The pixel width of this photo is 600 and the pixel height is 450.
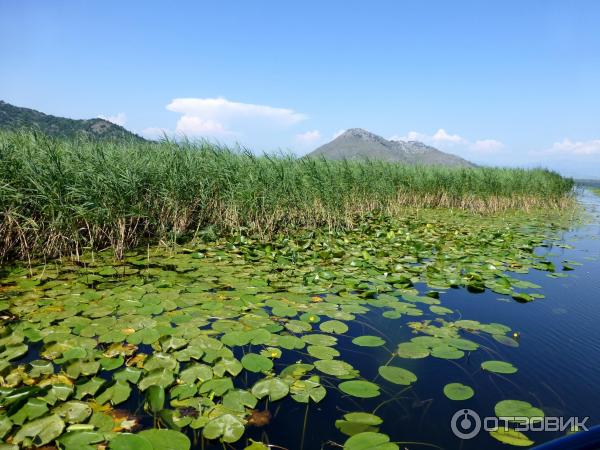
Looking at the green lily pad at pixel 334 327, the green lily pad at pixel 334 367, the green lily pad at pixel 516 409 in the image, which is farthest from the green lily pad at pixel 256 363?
the green lily pad at pixel 516 409

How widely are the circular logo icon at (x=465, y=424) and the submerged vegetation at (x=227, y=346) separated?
109 millimetres

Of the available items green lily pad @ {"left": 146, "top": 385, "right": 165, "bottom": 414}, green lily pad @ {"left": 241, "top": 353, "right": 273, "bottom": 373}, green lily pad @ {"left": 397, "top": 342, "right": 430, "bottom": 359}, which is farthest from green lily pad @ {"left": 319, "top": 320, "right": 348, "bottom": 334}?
green lily pad @ {"left": 146, "top": 385, "right": 165, "bottom": 414}

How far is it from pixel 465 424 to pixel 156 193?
490 cm

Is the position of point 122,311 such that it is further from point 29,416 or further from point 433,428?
point 433,428

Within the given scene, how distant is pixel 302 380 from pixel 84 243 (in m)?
4.28

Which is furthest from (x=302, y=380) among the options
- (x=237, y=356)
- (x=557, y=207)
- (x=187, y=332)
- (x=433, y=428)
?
(x=557, y=207)

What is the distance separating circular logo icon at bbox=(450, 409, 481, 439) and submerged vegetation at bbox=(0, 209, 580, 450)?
109 mm

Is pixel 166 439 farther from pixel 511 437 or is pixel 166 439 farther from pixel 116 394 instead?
pixel 511 437

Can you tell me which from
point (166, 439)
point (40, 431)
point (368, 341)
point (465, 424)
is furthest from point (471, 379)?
point (40, 431)

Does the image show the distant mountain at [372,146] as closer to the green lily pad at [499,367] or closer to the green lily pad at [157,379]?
the green lily pad at [499,367]

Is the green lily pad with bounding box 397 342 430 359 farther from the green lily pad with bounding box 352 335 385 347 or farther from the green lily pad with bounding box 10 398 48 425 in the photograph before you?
the green lily pad with bounding box 10 398 48 425

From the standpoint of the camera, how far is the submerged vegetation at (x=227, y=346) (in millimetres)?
1803

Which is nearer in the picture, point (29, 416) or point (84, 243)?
point (29, 416)

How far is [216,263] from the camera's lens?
4.75 m
